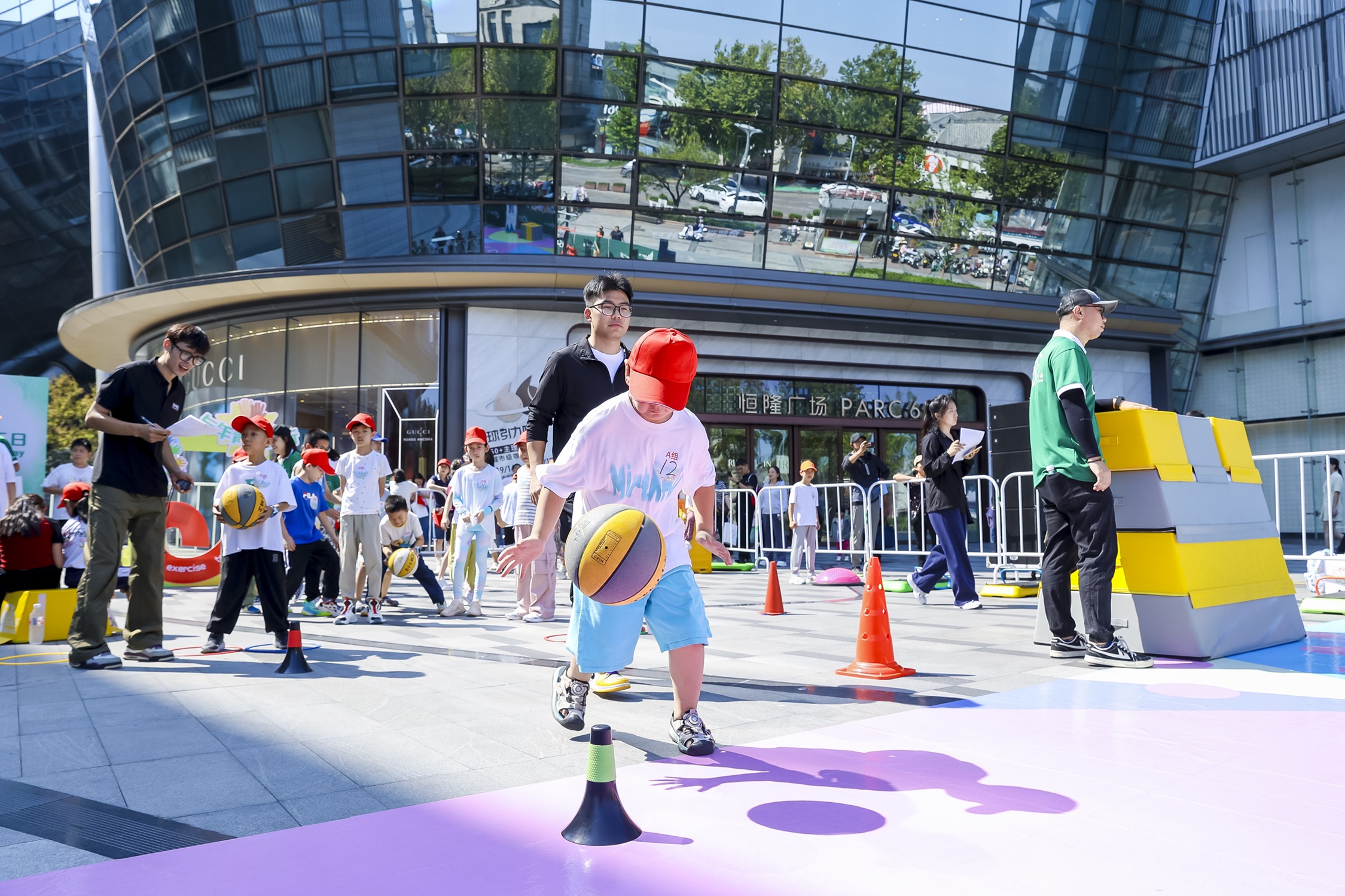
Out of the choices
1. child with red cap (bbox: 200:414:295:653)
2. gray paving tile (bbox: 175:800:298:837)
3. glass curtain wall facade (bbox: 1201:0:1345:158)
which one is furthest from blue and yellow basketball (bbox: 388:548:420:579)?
glass curtain wall facade (bbox: 1201:0:1345:158)

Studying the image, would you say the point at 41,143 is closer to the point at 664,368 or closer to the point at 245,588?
the point at 245,588

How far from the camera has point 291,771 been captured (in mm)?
3562

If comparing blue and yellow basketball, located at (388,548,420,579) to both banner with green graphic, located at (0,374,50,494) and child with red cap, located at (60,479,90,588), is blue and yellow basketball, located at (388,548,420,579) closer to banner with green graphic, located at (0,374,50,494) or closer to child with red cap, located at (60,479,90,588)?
child with red cap, located at (60,479,90,588)

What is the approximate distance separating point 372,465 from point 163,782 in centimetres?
577

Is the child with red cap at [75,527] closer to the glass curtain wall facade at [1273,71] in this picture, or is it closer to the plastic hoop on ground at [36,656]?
the plastic hoop on ground at [36,656]

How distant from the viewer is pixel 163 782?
3432 mm

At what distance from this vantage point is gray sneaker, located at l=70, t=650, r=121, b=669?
6.00 metres

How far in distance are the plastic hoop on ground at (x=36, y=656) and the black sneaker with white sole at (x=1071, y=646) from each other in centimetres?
694

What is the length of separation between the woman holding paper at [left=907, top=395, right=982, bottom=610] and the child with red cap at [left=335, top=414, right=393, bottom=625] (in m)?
5.66

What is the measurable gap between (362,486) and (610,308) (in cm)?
508

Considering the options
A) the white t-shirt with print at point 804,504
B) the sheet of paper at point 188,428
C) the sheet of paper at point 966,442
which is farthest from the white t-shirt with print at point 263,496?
the white t-shirt with print at point 804,504

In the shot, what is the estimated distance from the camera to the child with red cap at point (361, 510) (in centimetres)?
895

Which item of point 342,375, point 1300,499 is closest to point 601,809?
point 342,375

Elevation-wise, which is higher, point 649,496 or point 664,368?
point 664,368
